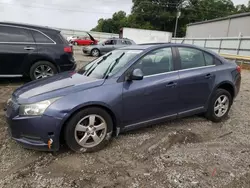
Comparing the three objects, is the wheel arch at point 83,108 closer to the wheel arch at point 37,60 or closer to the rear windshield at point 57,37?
the wheel arch at point 37,60

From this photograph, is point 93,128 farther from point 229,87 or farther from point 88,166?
point 229,87

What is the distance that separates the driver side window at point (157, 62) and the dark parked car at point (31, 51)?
367cm

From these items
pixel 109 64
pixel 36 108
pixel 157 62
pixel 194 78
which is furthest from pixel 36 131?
pixel 194 78

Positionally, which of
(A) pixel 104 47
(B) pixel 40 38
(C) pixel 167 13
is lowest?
(A) pixel 104 47

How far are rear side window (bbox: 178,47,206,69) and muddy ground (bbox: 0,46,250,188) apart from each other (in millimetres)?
1130

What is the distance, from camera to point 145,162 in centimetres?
280

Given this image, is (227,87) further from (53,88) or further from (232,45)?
(232,45)

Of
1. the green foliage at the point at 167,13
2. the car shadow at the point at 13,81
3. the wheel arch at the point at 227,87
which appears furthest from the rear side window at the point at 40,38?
the green foliage at the point at 167,13

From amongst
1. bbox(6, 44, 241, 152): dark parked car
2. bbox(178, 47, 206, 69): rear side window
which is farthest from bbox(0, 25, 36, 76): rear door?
bbox(178, 47, 206, 69): rear side window

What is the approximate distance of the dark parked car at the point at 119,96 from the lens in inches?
106

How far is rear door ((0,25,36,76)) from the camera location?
5.79m

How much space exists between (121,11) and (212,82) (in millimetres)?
71647

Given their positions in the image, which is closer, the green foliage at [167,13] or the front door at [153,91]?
the front door at [153,91]

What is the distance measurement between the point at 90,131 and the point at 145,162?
0.83m
